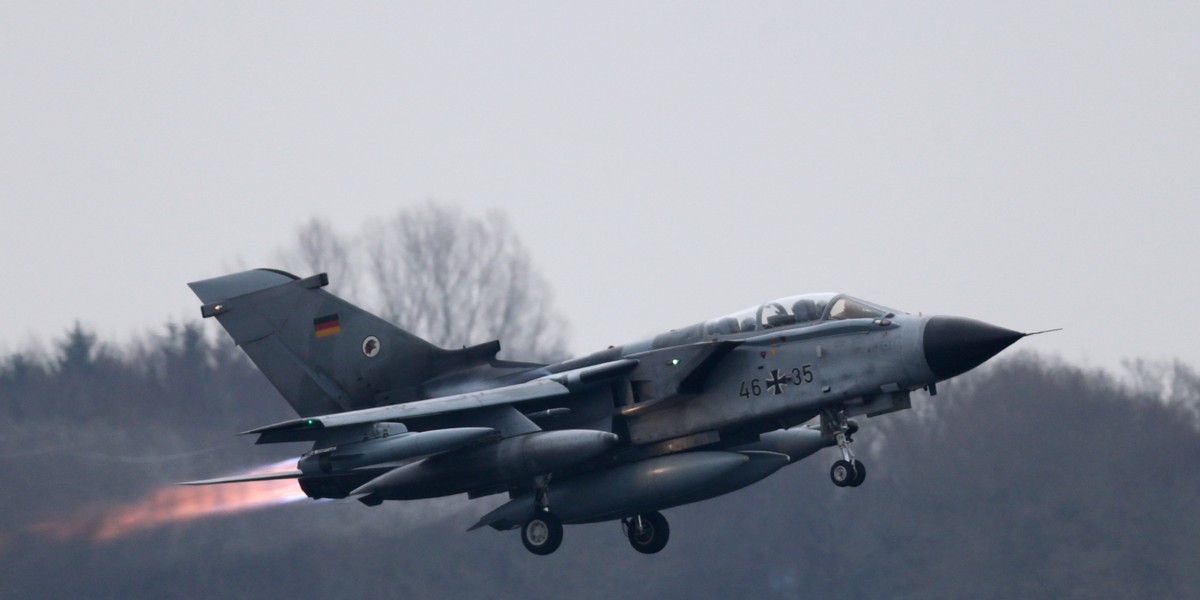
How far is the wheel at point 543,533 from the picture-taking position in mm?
22859

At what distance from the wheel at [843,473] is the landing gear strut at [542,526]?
3.62 metres

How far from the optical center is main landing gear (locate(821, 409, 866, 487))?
2148 cm

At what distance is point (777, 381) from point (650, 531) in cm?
326

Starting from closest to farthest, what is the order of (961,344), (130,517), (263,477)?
(961,344)
(263,477)
(130,517)

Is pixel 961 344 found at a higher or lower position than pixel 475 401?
lower

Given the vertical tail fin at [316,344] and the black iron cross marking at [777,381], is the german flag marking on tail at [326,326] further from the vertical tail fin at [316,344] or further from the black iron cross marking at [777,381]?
the black iron cross marking at [777,381]

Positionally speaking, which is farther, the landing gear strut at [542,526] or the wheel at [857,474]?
the landing gear strut at [542,526]

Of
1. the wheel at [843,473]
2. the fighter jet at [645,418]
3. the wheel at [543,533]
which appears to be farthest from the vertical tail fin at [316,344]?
the wheel at [843,473]

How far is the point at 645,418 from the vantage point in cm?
2292

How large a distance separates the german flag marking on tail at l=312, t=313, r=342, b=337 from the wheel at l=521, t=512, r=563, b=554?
4113 mm

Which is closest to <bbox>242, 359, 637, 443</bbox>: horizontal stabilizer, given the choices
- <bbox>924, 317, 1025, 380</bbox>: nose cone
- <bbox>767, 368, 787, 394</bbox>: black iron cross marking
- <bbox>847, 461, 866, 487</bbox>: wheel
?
<bbox>767, 368, 787, 394</bbox>: black iron cross marking

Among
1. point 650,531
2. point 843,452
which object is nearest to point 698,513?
point 650,531

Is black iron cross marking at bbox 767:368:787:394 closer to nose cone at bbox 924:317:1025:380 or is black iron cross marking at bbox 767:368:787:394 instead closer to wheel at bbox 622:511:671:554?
nose cone at bbox 924:317:1025:380

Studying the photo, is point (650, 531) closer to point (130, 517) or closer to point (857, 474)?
point (857, 474)
